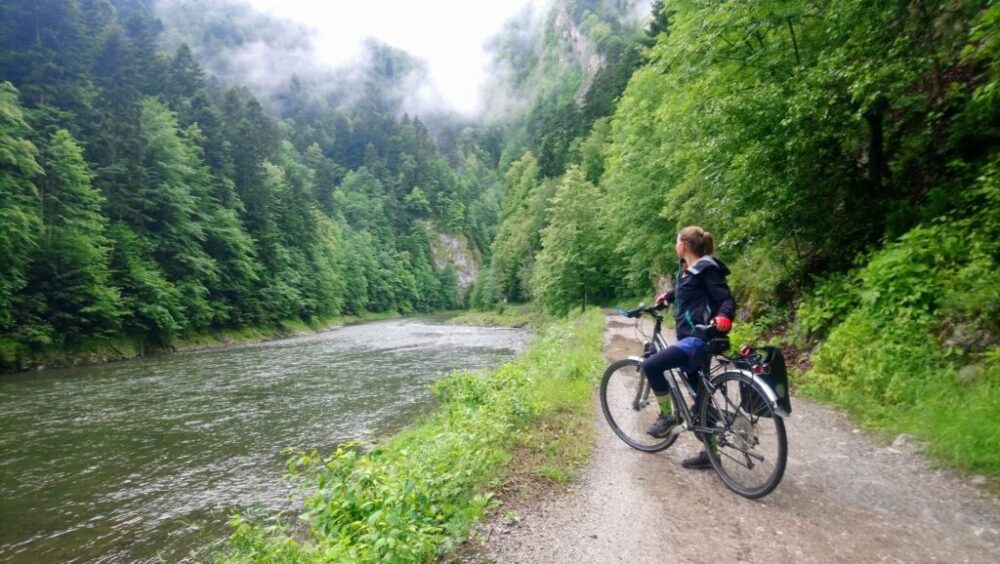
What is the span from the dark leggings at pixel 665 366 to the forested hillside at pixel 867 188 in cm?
250

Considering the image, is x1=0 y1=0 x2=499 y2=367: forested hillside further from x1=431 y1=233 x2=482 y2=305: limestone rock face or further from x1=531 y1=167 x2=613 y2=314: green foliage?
x1=431 y1=233 x2=482 y2=305: limestone rock face

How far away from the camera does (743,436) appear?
443cm

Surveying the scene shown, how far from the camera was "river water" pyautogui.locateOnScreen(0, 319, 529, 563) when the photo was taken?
7.58 metres

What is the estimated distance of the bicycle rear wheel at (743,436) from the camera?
405cm

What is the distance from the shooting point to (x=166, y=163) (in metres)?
36.7

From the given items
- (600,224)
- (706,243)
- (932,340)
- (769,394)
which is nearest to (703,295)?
(706,243)

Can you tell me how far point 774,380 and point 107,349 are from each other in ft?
111

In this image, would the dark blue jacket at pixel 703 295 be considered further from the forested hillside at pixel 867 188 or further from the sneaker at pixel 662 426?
the forested hillside at pixel 867 188

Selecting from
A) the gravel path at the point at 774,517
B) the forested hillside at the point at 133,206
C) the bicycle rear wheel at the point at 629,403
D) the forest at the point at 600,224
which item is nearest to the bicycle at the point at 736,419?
the bicycle rear wheel at the point at 629,403

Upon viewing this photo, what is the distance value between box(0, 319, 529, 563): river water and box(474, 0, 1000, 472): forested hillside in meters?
9.33

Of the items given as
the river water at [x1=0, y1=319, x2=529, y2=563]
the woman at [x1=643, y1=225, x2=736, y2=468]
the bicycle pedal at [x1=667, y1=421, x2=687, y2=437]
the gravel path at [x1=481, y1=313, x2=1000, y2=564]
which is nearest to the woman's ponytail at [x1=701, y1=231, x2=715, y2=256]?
the woman at [x1=643, y1=225, x2=736, y2=468]

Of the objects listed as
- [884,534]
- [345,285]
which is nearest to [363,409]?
[884,534]

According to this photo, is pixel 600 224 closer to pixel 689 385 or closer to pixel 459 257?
pixel 689 385

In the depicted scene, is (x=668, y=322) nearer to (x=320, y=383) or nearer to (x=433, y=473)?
(x=320, y=383)
